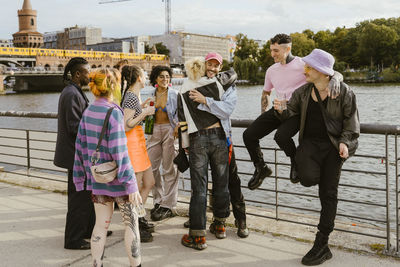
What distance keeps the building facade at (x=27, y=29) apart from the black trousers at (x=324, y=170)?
13497cm

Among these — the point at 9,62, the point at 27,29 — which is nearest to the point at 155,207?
the point at 9,62

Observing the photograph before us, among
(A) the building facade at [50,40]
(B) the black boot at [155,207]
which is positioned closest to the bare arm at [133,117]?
(B) the black boot at [155,207]

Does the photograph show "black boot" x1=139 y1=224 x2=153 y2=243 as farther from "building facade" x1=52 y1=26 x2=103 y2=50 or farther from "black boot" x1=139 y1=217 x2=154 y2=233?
"building facade" x1=52 y1=26 x2=103 y2=50

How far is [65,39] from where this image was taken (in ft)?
482

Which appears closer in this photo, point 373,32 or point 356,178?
point 356,178

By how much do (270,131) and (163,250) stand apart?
145 cm

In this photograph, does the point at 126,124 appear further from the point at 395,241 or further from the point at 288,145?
the point at 395,241

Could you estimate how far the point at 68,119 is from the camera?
3.89 m

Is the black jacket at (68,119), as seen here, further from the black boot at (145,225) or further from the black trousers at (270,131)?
the black trousers at (270,131)

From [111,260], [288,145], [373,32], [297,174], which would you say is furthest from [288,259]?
[373,32]

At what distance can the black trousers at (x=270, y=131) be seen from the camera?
11.9 ft

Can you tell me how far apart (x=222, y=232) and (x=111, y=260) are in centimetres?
108

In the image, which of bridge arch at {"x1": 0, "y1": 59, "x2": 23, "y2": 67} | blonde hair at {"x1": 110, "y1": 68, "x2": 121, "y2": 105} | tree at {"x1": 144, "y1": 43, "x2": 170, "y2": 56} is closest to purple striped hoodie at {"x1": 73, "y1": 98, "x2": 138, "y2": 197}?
blonde hair at {"x1": 110, "y1": 68, "x2": 121, "y2": 105}

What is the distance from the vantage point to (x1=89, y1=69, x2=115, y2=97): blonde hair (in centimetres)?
306
